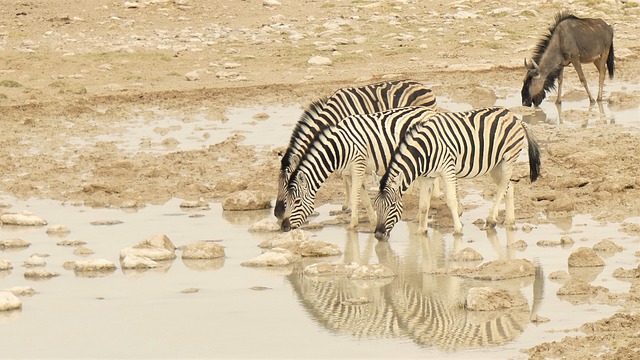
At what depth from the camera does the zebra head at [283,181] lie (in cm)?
1452

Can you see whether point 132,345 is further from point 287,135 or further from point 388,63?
point 388,63

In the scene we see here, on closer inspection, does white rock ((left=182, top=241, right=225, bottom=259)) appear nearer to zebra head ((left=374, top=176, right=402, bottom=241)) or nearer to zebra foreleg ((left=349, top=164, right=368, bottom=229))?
zebra head ((left=374, top=176, right=402, bottom=241))

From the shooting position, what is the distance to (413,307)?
1102 cm

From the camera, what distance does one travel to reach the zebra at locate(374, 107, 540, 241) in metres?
13.4

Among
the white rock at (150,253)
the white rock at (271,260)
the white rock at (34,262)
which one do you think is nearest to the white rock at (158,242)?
the white rock at (150,253)

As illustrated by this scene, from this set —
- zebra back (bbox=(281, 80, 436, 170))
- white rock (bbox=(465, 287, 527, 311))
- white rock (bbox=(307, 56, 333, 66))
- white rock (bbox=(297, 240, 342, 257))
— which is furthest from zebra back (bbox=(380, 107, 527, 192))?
white rock (bbox=(307, 56, 333, 66))

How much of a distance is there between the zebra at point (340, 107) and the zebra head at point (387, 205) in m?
1.41

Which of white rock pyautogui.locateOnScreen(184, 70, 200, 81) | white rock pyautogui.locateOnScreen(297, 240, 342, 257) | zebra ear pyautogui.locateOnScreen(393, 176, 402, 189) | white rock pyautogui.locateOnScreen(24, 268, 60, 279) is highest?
white rock pyautogui.locateOnScreen(184, 70, 200, 81)

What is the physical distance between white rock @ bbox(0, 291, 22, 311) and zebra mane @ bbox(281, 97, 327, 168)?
4355 millimetres

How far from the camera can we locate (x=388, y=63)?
27.8 meters

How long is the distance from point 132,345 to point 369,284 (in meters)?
2.61

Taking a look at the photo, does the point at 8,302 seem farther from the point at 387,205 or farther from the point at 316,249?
the point at 387,205

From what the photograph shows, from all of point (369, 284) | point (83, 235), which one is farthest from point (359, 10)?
point (369, 284)

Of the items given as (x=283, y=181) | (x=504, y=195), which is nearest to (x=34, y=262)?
(x=283, y=181)
